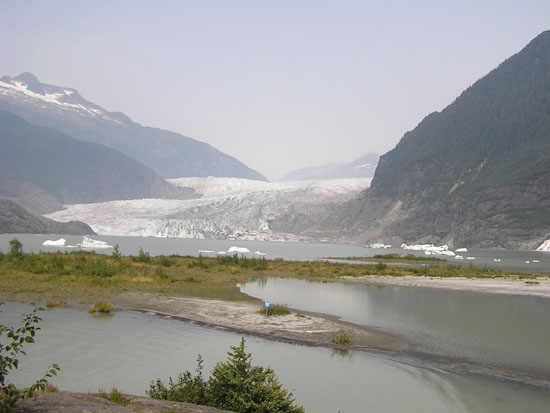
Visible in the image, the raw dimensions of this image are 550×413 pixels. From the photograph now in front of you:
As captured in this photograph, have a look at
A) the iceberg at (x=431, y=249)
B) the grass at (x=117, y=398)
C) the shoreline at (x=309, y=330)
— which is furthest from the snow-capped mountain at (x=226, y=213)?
the grass at (x=117, y=398)

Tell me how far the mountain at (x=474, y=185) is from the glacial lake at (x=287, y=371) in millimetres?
119650

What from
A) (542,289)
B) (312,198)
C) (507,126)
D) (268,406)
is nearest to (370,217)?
(312,198)

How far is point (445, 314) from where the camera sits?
81.1 ft

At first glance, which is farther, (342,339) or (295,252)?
(295,252)

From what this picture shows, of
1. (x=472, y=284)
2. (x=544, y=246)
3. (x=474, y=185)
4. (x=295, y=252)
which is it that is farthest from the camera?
(x=474, y=185)

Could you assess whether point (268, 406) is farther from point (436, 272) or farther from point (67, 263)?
point (436, 272)

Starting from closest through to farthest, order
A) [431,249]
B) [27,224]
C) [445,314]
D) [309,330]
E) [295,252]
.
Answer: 1. [309,330]
2. [445,314]
3. [295,252]
4. [431,249]
5. [27,224]

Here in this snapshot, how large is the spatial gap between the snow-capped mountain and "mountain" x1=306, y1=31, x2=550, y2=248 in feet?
33.4

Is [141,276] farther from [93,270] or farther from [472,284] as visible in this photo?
[472,284]

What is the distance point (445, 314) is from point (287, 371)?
544 inches

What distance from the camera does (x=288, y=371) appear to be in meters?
13.6

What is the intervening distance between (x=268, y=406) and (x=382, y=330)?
40.0 ft

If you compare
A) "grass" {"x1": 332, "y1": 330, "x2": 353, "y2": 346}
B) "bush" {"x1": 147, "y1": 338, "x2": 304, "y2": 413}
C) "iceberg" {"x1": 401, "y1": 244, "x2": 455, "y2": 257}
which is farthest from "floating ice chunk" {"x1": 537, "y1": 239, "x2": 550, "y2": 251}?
"bush" {"x1": 147, "y1": 338, "x2": 304, "y2": 413}

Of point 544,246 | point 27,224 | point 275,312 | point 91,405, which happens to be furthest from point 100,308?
point 27,224
